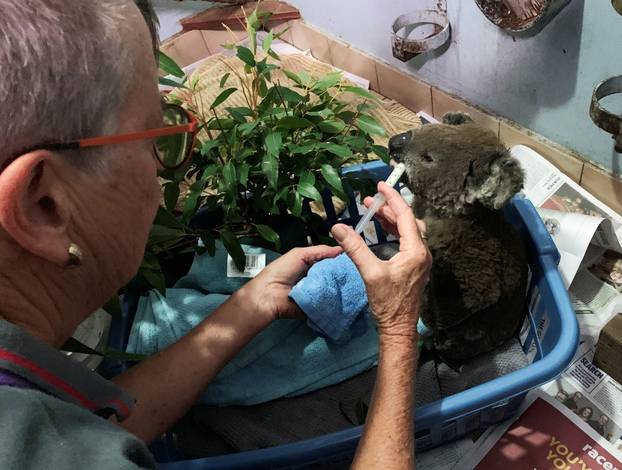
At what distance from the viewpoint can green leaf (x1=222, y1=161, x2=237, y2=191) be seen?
102 centimetres

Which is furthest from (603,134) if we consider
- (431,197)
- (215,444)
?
(215,444)

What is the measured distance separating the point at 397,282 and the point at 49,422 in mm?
463

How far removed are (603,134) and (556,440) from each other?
65 cm

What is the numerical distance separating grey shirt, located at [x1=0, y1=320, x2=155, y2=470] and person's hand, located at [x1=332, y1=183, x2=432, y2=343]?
0.37 meters

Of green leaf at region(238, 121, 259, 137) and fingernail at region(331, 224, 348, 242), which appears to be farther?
green leaf at region(238, 121, 259, 137)

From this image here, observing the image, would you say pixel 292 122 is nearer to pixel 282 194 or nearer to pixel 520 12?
pixel 282 194

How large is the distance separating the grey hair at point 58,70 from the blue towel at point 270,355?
59cm

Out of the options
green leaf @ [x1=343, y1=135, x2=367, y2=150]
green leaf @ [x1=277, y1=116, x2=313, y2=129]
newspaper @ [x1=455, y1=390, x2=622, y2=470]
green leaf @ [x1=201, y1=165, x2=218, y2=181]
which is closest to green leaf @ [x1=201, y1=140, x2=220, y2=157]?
green leaf @ [x1=201, y1=165, x2=218, y2=181]

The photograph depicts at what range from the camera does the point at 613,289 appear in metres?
1.20

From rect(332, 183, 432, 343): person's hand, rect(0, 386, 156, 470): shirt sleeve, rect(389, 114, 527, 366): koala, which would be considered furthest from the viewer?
rect(389, 114, 527, 366): koala

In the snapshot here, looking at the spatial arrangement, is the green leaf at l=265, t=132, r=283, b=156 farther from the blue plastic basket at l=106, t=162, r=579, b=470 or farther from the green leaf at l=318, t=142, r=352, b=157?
the blue plastic basket at l=106, t=162, r=579, b=470

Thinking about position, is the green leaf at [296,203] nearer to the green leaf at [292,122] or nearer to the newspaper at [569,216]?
the green leaf at [292,122]

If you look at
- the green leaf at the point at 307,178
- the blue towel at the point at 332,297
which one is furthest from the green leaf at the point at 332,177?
the blue towel at the point at 332,297

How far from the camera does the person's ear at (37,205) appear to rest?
18.8 inches
